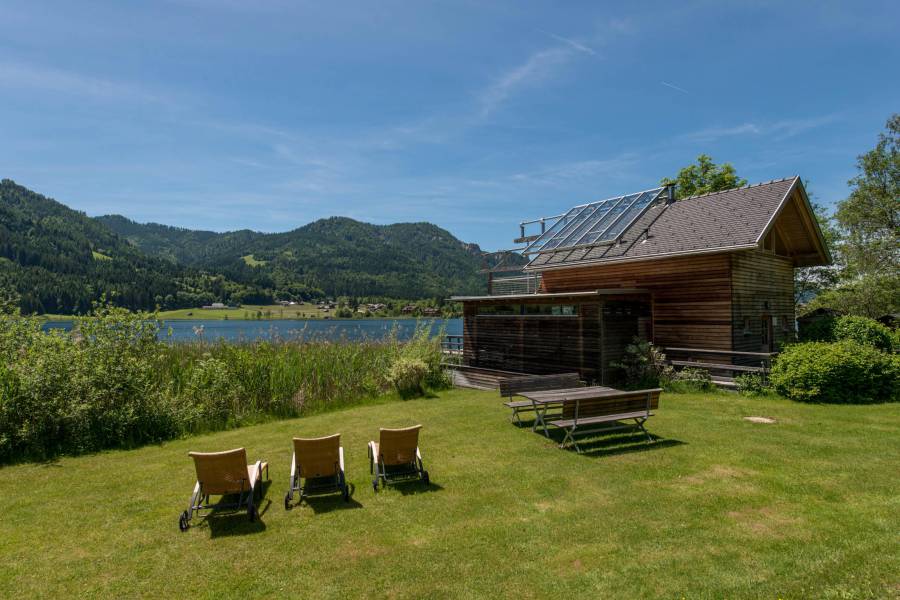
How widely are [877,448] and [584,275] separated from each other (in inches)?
447

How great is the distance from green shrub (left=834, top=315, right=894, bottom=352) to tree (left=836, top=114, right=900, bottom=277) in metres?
11.5

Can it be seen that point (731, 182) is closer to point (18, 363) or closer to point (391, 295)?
point (18, 363)

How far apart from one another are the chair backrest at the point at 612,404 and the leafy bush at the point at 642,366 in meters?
5.81

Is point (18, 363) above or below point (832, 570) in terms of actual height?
above

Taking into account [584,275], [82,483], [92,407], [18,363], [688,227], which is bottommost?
[82,483]

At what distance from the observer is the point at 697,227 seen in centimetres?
1545

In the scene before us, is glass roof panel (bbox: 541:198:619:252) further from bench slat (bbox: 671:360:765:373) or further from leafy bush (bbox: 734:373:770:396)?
leafy bush (bbox: 734:373:770:396)

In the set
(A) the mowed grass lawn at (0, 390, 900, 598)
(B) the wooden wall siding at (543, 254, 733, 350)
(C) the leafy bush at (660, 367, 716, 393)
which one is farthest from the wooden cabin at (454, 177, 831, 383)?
(A) the mowed grass lawn at (0, 390, 900, 598)

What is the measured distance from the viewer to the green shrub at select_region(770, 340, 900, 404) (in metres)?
10.9

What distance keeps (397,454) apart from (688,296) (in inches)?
473

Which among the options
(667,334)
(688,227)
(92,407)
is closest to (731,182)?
(688,227)

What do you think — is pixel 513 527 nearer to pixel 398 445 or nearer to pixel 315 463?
pixel 398 445

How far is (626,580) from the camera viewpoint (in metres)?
3.87

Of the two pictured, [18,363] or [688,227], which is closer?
[18,363]
